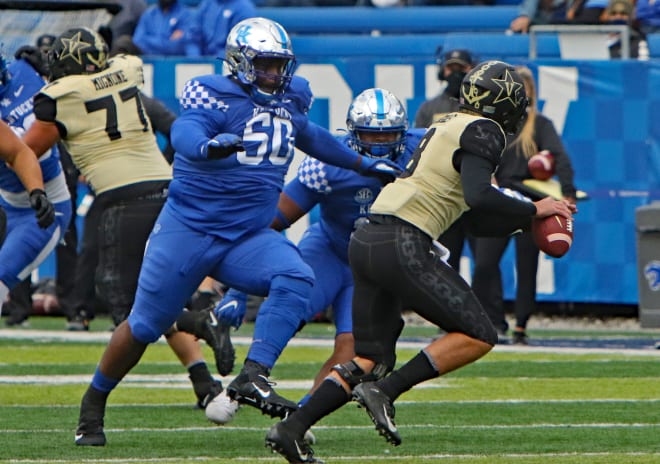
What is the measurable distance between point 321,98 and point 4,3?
9.27 feet

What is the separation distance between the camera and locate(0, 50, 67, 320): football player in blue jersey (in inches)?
307

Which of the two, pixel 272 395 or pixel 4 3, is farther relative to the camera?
pixel 4 3

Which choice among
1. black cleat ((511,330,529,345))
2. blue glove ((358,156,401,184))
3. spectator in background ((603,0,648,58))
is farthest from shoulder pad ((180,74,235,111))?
spectator in background ((603,0,648,58))

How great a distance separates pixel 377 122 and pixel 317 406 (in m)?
1.52

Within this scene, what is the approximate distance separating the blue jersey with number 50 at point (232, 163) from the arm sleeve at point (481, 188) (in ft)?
3.00

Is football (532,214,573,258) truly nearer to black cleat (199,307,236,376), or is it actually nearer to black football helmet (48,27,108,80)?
black cleat (199,307,236,376)

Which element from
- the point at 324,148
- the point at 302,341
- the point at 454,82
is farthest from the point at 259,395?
the point at 454,82

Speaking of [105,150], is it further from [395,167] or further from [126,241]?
[395,167]

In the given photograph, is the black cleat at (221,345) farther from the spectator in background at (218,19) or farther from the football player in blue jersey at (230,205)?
the spectator in background at (218,19)

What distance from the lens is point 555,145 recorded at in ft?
34.1

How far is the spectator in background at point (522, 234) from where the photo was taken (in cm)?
1034

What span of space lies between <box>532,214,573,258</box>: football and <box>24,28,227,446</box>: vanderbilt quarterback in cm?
241

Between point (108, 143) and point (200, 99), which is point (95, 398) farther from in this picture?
point (108, 143)

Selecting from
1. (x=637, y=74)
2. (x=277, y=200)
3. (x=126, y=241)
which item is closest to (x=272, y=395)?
(x=277, y=200)
